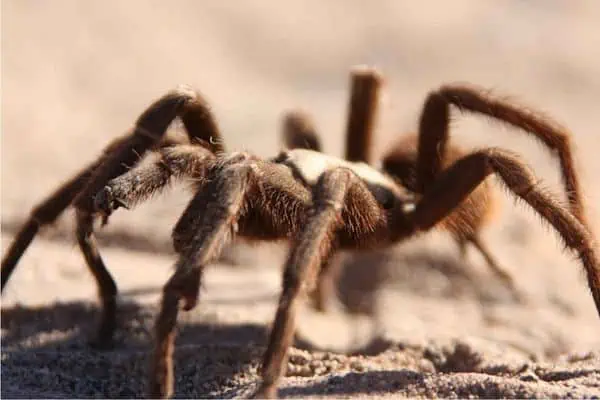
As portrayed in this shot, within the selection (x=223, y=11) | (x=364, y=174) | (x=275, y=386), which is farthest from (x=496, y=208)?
(x=223, y=11)

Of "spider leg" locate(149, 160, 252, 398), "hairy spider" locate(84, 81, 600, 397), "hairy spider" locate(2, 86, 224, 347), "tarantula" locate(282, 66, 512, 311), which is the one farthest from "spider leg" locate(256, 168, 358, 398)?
"tarantula" locate(282, 66, 512, 311)

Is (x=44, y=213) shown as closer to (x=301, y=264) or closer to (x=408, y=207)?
(x=301, y=264)

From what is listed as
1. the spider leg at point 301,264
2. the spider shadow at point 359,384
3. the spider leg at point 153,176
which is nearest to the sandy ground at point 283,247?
the spider shadow at point 359,384

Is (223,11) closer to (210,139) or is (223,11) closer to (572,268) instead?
(572,268)

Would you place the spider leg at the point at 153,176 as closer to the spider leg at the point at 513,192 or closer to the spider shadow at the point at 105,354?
the spider shadow at the point at 105,354

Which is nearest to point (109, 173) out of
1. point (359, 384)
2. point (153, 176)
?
point (153, 176)

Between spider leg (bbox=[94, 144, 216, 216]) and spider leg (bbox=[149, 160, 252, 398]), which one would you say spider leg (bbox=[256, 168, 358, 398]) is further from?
spider leg (bbox=[94, 144, 216, 216])
